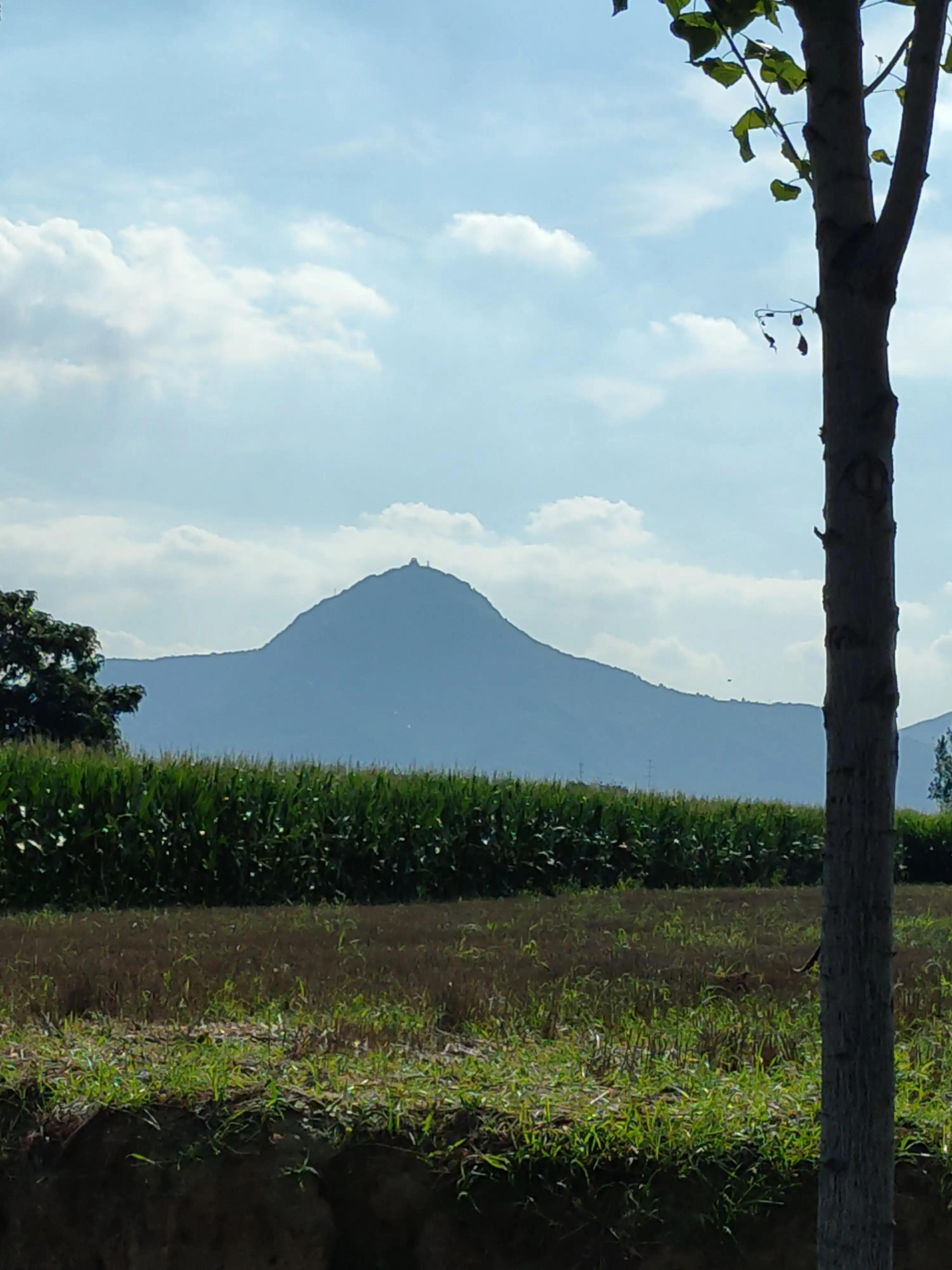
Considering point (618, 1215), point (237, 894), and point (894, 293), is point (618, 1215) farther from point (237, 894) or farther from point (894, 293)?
point (237, 894)

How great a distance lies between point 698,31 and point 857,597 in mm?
1354

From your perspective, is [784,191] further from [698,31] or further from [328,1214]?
[328,1214]

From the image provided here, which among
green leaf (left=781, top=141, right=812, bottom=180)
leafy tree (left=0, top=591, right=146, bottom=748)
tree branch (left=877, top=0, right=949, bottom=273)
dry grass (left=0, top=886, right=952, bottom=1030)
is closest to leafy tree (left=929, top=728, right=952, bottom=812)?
→ leafy tree (left=0, top=591, right=146, bottom=748)

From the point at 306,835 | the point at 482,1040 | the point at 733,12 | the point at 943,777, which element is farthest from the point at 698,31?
the point at 943,777

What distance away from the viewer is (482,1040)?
18.2 ft

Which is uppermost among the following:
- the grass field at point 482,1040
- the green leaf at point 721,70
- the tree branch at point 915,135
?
the green leaf at point 721,70

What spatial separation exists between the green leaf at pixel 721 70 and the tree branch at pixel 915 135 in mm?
593

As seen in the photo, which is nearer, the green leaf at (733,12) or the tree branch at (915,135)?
the tree branch at (915,135)

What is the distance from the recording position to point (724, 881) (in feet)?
72.3

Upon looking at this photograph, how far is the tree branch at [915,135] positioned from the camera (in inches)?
97.6

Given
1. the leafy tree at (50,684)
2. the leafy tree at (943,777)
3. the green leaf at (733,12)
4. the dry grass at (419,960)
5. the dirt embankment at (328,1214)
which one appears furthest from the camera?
the leafy tree at (943,777)

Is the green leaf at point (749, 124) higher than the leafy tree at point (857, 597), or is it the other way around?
the green leaf at point (749, 124)

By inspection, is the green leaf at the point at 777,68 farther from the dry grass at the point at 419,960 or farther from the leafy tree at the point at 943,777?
the leafy tree at the point at 943,777

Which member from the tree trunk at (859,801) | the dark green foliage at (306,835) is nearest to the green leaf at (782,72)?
the tree trunk at (859,801)
